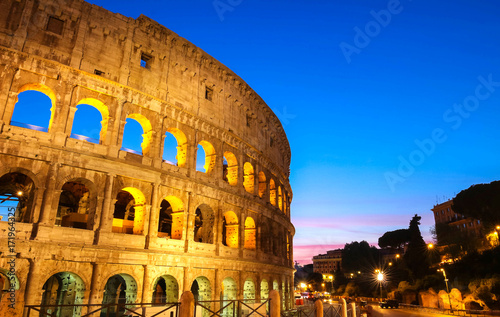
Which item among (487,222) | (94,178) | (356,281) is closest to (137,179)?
(94,178)

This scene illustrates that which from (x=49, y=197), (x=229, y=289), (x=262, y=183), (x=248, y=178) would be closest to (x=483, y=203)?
(x=262, y=183)

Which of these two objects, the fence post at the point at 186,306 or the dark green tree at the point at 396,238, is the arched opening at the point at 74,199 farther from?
the dark green tree at the point at 396,238

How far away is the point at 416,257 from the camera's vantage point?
45750 millimetres

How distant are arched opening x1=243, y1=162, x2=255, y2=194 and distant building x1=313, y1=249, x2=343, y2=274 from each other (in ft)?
347

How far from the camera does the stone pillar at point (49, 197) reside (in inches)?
537

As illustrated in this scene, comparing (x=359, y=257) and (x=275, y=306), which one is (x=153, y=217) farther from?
(x=359, y=257)

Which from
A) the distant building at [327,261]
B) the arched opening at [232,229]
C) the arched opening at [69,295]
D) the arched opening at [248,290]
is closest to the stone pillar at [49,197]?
the arched opening at [69,295]

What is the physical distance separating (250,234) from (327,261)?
110 meters

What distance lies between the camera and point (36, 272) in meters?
13.0

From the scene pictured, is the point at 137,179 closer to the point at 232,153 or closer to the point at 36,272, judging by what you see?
the point at 36,272

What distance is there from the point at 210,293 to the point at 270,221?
829 centimetres

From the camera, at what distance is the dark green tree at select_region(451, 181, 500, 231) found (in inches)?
1630

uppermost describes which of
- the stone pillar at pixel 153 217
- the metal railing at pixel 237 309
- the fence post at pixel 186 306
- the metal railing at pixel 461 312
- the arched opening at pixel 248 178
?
the arched opening at pixel 248 178

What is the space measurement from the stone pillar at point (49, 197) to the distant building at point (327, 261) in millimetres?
117181
